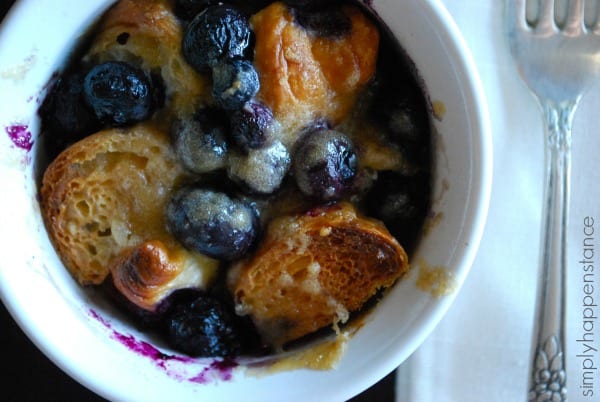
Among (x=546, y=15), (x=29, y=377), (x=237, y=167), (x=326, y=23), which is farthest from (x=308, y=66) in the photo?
(x=29, y=377)

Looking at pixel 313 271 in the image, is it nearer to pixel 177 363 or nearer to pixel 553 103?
pixel 177 363

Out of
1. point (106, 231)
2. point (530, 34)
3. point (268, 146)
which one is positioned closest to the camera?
point (268, 146)

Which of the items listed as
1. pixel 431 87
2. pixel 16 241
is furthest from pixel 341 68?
pixel 16 241

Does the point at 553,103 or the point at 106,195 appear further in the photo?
the point at 553,103

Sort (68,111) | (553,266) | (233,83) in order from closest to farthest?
(233,83)
(68,111)
(553,266)

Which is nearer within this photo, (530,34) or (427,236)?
(427,236)

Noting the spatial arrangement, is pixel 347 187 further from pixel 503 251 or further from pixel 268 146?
pixel 503 251

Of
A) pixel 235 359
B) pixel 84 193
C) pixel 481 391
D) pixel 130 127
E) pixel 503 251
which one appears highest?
pixel 130 127
